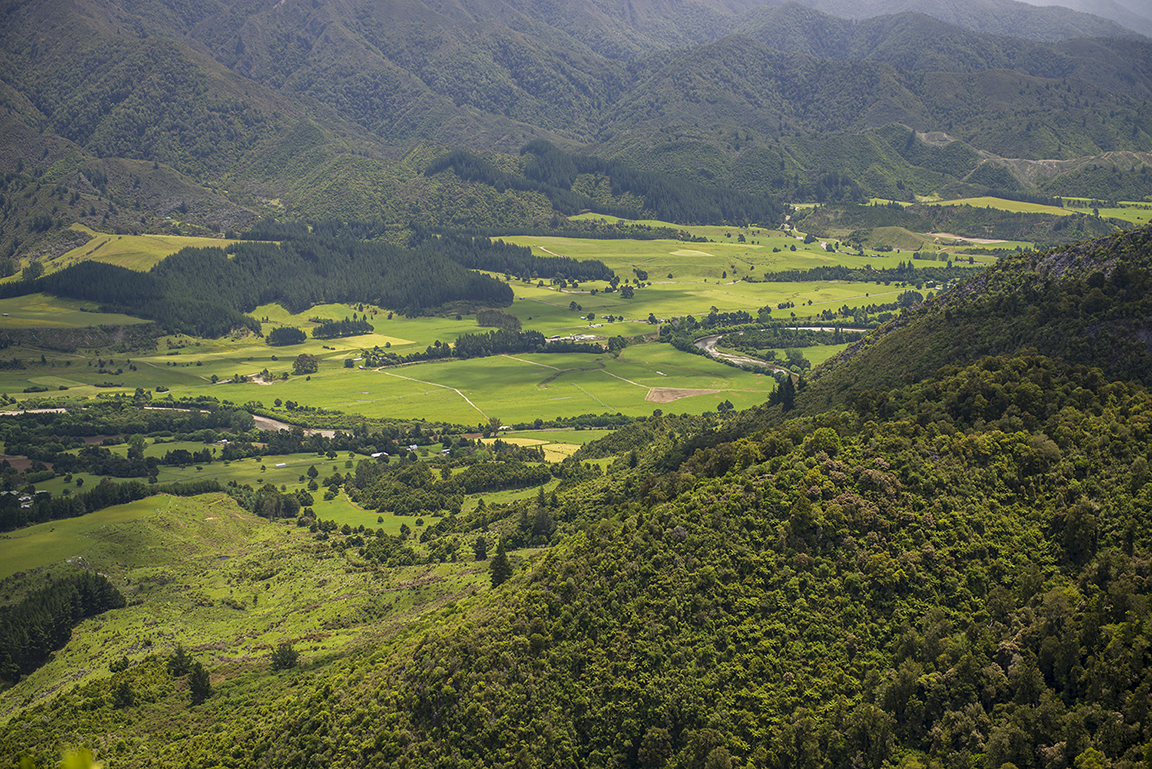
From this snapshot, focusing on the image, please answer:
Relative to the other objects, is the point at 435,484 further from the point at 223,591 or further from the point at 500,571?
the point at 500,571

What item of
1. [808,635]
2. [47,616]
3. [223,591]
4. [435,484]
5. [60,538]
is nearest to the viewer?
[808,635]

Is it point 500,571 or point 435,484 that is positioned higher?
point 500,571

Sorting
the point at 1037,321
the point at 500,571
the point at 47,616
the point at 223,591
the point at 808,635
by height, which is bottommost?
the point at 223,591

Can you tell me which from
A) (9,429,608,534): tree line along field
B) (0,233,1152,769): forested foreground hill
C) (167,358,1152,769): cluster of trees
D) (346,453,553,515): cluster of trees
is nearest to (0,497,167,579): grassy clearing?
(9,429,608,534): tree line along field

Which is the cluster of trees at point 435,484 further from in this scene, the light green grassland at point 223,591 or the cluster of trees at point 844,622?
the cluster of trees at point 844,622

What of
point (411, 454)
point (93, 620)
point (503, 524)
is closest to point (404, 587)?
point (503, 524)

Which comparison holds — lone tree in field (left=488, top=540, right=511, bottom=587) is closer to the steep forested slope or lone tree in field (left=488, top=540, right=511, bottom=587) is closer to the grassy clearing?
the steep forested slope

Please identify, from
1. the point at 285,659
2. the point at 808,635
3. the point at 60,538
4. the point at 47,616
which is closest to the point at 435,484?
the point at 60,538
